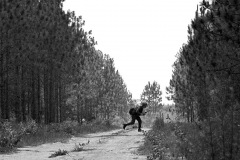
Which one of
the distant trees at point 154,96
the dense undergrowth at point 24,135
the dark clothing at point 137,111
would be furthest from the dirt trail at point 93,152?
the distant trees at point 154,96

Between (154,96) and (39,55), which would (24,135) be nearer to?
(39,55)

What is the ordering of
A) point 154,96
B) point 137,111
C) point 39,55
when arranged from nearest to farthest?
point 137,111
point 39,55
point 154,96

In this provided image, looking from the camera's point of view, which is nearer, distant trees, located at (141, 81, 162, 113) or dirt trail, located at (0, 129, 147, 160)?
dirt trail, located at (0, 129, 147, 160)

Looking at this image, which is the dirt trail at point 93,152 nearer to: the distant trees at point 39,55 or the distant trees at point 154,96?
the distant trees at point 39,55

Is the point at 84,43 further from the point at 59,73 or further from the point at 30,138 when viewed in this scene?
the point at 30,138

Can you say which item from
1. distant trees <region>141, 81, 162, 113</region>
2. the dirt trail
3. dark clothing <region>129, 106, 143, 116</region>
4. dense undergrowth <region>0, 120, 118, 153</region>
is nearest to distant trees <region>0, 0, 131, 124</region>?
dense undergrowth <region>0, 120, 118, 153</region>

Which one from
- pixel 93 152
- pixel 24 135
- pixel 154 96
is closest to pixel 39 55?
pixel 24 135

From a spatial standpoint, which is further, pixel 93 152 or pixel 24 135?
pixel 24 135

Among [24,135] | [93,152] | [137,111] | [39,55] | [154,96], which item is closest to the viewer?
[93,152]

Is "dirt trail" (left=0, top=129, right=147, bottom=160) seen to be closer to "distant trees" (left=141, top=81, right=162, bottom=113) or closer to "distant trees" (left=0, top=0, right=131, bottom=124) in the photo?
"distant trees" (left=0, top=0, right=131, bottom=124)

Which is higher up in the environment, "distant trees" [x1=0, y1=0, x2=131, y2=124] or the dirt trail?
"distant trees" [x1=0, y1=0, x2=131, y2=124]

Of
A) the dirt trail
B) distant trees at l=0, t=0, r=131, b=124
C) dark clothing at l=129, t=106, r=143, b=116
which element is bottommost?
the dirt trail

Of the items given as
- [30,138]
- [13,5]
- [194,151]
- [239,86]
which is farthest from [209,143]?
[13,5]

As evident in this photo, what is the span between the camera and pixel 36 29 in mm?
24203
